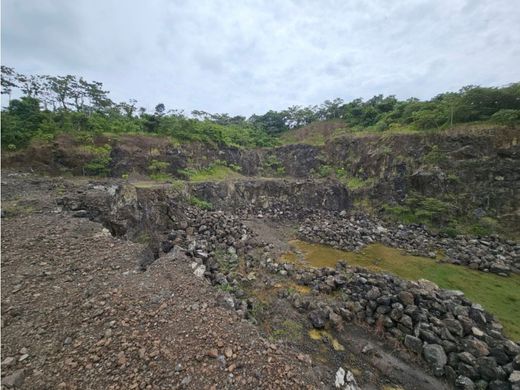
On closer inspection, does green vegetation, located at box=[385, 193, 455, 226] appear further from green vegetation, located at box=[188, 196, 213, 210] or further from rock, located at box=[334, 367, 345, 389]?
rock, located at box=[334, 367, 345, 389]

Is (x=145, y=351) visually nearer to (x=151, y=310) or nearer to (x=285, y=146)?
(x=151, y=310)

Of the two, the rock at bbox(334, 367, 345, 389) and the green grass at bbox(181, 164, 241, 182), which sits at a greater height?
the green grass at bbox(181, 164, 241, 182)

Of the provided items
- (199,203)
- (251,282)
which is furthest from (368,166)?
(251,282)

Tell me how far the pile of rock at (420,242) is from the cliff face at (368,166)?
3.04 m

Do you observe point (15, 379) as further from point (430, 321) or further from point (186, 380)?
point (430, 321)

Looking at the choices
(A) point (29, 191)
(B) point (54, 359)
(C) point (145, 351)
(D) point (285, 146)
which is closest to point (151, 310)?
(C) point (145, 351)

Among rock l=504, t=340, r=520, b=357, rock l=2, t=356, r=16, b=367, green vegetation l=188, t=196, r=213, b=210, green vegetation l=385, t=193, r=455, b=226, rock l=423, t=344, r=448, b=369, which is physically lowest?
rock l=423, t=344, r=448, b=369

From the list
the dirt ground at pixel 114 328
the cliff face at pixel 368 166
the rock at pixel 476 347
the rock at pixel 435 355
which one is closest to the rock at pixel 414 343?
the rock at pixel 435 355

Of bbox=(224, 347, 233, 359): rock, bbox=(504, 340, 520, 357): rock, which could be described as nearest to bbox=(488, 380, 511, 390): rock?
bbox=(504, 340, 520, 357): rock

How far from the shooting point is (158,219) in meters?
12.9

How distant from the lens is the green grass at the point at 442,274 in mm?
8505

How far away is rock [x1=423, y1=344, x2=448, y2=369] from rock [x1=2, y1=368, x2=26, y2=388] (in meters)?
8.87

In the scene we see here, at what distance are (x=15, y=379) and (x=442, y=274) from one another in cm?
1402

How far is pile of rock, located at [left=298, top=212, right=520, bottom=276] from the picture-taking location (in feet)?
38.8
